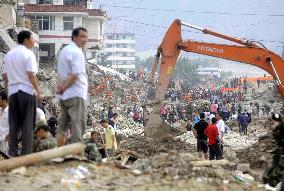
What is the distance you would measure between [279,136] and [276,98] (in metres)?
45.6

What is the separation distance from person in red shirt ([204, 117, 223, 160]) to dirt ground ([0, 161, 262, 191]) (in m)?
8.59

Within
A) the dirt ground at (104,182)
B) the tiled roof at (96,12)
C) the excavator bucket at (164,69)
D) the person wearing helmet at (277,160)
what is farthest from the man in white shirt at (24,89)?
the tiled roof at (96,12)

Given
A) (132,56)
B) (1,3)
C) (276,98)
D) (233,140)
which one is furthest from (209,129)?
(132,56)

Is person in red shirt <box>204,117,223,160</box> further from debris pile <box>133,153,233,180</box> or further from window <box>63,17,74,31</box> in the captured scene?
window <box>63,17,74,31</box>

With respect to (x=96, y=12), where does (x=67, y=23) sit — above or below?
below

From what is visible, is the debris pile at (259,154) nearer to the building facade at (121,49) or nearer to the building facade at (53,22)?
the building facade at (53,22)

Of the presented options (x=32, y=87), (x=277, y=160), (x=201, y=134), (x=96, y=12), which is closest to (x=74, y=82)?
(x=32, y=87)

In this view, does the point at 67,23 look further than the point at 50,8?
Yes

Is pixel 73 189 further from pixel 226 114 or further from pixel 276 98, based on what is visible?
pixel 276 98

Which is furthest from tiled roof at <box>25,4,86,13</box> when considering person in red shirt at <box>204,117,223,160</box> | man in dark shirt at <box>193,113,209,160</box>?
person in red shirt at <box>204,117,223,160</box>

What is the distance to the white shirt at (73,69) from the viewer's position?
6.68 m

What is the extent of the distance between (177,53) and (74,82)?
13.1m

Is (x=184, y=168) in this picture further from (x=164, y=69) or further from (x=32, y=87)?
(x=164, y=69)

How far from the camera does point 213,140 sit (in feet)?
48.4
